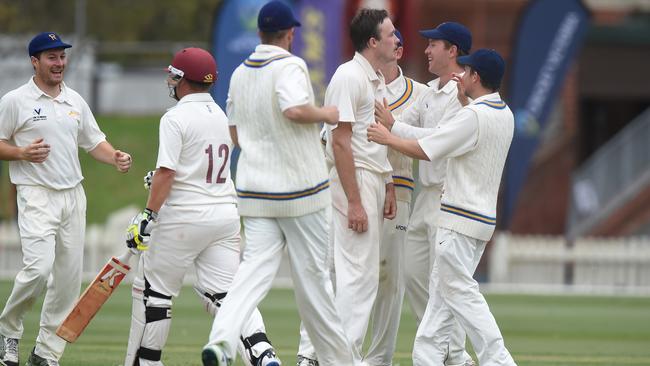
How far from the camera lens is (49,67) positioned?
9453 millimetres

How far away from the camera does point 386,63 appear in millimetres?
9188

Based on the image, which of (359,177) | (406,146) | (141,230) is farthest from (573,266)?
(141,230)

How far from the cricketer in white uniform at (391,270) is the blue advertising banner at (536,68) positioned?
13.3m

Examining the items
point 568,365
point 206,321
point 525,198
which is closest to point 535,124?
point 525,198

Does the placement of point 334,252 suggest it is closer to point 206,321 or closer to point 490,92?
point 490,92

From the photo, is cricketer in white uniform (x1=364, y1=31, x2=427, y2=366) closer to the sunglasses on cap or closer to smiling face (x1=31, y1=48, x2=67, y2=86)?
the sunglasses on cap

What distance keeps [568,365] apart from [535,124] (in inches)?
496

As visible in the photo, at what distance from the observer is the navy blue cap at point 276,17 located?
26.4ft

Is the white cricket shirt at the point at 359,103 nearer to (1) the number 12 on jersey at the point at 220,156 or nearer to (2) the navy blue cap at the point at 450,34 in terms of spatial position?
(2) the navy blue cap at the point at 450,34

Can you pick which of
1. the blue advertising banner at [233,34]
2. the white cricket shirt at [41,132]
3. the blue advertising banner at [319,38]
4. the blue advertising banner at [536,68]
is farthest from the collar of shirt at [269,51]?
the blue advertising banner at [536,68]

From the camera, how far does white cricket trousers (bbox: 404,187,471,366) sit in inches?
373

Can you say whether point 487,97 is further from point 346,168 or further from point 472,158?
point 346,168

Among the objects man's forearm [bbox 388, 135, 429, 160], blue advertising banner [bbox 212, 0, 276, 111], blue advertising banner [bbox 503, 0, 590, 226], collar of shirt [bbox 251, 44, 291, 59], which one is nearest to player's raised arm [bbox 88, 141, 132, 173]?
collar of shirt [bbox 251, 44, 291, 59]

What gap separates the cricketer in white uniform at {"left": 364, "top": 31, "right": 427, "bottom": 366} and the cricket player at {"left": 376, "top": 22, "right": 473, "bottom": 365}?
0.35 feet
